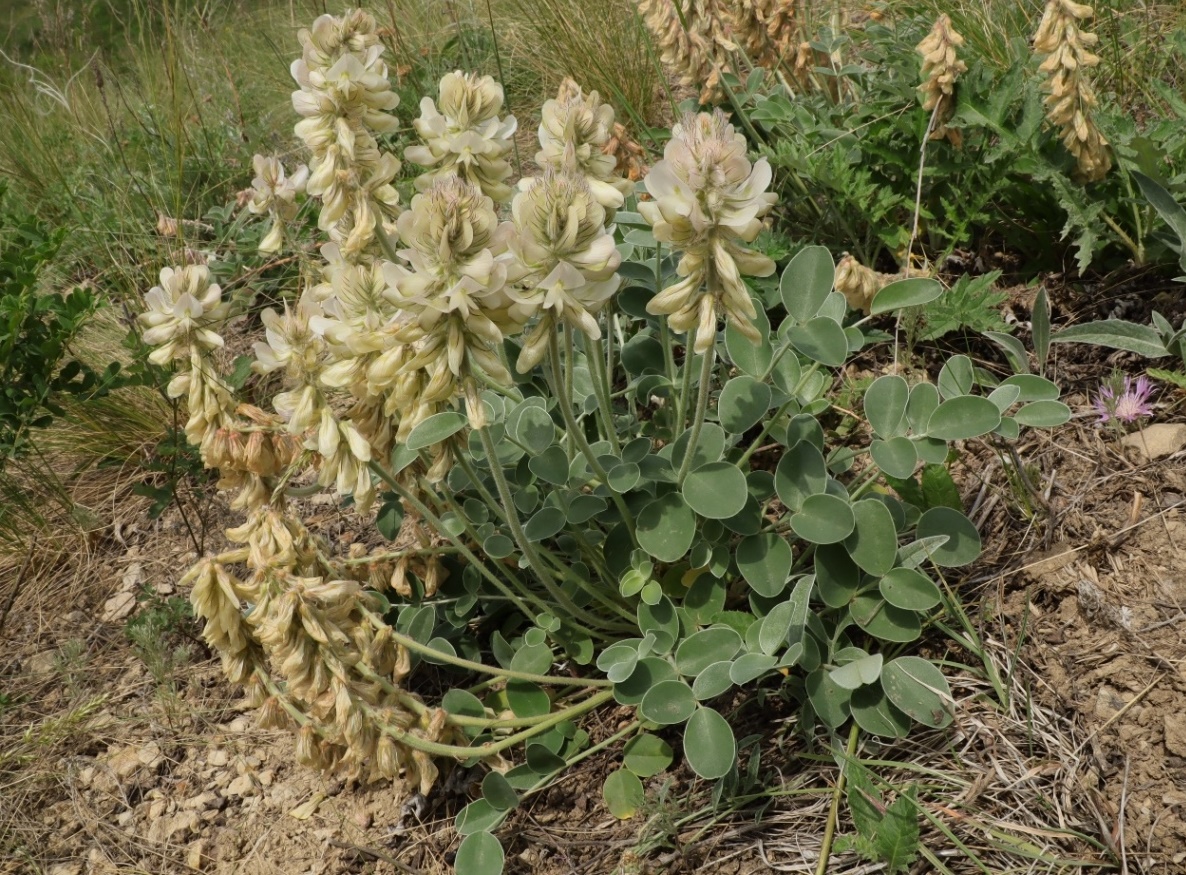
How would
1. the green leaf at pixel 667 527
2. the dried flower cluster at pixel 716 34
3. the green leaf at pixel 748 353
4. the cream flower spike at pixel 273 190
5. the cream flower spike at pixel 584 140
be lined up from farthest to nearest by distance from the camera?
the dried flower cluster at pixel 716 34 → the cream flower spike at pixel 273 190 → the green leaf at pixel 748 353 → the green leaf at pixel 667 527 → the cream flower spike at pixel 584 140

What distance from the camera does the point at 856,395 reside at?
270 cm

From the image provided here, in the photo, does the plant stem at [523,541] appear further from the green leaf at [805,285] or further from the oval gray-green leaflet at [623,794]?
the green leaf at [805,285]

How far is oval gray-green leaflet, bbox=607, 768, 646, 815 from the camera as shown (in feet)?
6.60

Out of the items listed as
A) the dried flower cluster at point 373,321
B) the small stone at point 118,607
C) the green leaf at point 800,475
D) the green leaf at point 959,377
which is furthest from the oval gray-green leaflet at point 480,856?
the small stone at point 118,607

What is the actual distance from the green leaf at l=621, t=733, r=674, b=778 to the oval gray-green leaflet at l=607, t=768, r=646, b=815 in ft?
0.07

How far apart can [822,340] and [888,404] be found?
204mm

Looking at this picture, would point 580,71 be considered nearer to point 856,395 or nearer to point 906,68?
point 906,68

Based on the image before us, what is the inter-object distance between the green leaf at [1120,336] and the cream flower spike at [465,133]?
1357 mm

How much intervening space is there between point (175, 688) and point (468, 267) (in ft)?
5.88

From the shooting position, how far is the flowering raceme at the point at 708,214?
4.63 ft

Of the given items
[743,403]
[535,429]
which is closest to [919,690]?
[743,403]

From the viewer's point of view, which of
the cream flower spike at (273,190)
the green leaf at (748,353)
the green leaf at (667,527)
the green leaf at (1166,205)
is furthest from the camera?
the green leaf at (1166,205)

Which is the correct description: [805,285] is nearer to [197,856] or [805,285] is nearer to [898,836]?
[898,836]

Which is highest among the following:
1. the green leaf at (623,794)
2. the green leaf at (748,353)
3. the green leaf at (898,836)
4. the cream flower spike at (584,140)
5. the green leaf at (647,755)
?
the cream flower spike at (584,140)
